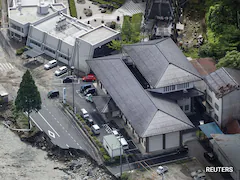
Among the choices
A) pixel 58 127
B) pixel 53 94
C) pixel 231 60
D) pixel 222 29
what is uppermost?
pixel 222 29

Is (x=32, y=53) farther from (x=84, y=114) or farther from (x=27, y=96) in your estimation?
(x=27, y=96)

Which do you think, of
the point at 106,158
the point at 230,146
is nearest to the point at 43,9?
the point at 106,158

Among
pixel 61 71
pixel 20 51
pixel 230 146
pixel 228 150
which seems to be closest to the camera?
pixel 228 150

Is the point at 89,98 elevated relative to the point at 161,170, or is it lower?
elevated

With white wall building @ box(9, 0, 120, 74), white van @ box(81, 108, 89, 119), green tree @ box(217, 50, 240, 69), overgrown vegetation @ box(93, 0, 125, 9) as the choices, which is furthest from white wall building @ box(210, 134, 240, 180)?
overgrown vegetation @ box(93, 0, 125, 9)

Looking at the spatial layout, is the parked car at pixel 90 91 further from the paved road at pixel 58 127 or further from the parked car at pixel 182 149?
the parked car at pixel 182 149

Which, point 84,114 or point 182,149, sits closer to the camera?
point 182,149

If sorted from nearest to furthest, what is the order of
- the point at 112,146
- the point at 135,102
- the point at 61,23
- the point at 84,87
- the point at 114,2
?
the point at 112,146 < the point at 135,102 < the point at 84,87 < the point at 61,23 < the point at 114,2
